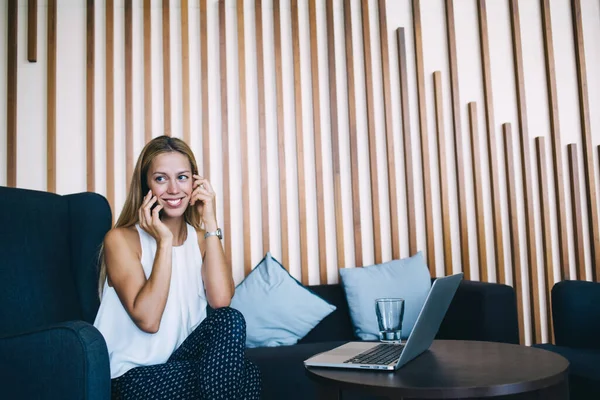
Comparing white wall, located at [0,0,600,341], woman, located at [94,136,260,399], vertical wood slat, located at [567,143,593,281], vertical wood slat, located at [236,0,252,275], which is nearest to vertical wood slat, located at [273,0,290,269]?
white wall, located at [0,0,600,341]

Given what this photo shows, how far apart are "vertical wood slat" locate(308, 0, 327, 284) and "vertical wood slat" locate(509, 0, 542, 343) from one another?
3.90 feet

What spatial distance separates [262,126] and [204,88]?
0.37 meters

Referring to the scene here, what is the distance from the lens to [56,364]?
108 cm

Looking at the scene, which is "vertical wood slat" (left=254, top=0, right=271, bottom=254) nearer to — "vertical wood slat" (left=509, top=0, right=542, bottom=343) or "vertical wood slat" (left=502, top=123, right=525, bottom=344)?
"vertical wood slat" (left=502, top=123, right=525, bottom=344)

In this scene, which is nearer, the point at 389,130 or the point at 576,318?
the point at 576,318

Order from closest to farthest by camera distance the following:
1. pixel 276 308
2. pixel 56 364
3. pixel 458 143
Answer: pixel 56 364, pixel 276 308, pixel 458 143

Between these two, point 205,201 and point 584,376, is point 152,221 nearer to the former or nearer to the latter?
point 205,201

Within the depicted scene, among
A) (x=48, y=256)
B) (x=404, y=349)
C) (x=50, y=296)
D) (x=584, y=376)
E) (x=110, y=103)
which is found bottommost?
(x=584, y=376)

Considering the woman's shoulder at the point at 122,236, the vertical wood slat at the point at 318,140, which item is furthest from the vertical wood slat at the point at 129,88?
the woman's shoulder at the point at 122,236

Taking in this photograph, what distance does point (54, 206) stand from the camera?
5.75ft

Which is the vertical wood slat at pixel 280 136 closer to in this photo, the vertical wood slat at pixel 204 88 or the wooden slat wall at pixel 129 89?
the vertical wood slat at pixel 204 88

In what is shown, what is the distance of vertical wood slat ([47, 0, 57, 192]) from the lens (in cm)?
269

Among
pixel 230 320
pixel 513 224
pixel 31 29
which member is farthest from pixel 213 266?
pixel 513 224

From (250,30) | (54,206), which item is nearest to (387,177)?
(250,30)
